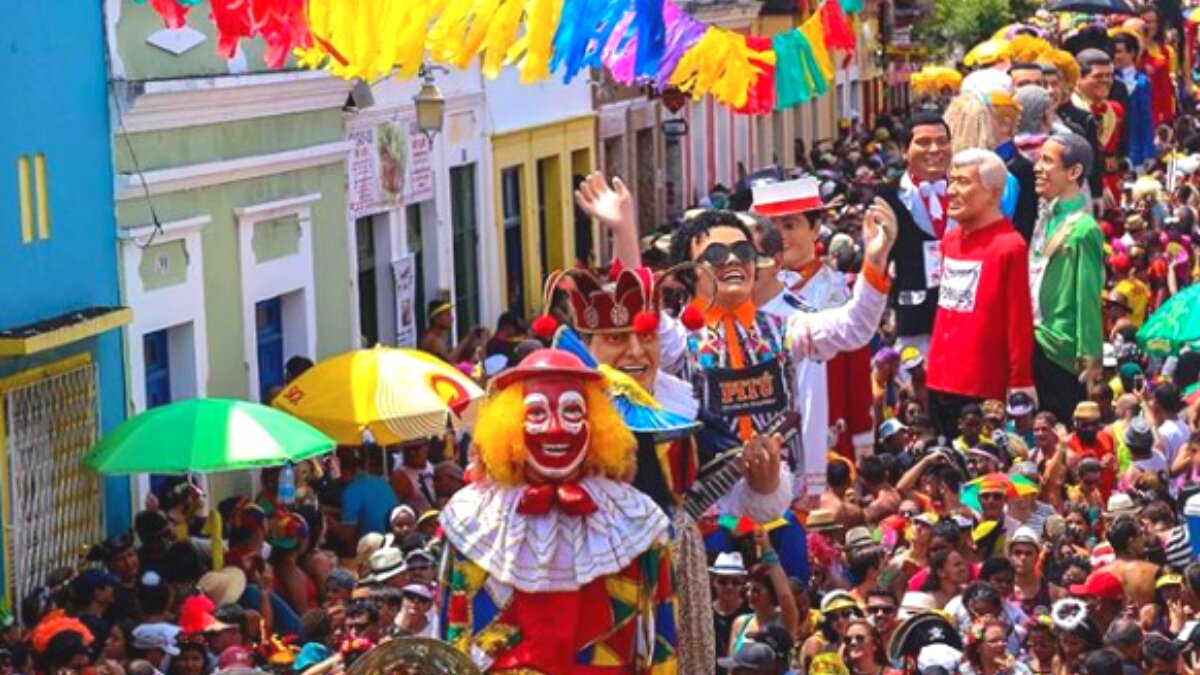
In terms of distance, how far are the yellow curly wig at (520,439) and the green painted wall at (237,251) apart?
8.17 meters

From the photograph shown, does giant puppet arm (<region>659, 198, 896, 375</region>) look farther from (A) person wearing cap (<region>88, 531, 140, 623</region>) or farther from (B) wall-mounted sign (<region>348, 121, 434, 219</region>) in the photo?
(B) wall-mounted sign (<region>348, 121, 434, 219</region>)

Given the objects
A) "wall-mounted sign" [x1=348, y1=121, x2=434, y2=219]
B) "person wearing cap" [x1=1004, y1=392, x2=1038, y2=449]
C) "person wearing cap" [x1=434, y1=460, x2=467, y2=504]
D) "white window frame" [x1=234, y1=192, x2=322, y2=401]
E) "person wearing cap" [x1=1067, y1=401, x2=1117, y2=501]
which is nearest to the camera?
"person wearing cap" [x1=1004, y1=392, x2=1038, y2=449]

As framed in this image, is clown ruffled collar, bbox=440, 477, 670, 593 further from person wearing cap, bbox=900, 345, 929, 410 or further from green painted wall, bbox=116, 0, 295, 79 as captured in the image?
green painted wall, bbox=116, 0, 295, 79

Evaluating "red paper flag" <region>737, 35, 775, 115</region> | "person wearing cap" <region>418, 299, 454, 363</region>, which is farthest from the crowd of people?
"person wearing cap" <region>418, 299, 454, 363</region>

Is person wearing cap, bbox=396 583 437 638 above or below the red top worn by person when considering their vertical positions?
below

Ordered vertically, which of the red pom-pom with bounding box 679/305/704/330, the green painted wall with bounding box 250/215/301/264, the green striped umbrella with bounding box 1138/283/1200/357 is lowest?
the green striped umbrella with bounding box 1138/283/1200/357

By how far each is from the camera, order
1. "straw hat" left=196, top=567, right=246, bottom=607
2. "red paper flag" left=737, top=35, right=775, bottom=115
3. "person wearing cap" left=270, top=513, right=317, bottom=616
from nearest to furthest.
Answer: "straw hat" left=196, top=567, right=246, bottom=607 < "person wearing cap" left=270, top=513, right=317, bottom=616 < "red paper flag" left=737, top=35, right=775, bottom=115

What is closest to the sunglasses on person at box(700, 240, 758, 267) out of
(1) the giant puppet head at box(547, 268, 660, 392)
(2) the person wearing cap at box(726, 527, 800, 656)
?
(2) the person wearing cap at box(726, 527, 800, 656)

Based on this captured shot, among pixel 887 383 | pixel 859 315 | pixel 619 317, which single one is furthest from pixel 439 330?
pixel 619 317

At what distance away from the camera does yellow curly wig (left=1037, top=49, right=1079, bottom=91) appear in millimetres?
26688

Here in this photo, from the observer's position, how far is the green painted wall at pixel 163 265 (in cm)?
1975

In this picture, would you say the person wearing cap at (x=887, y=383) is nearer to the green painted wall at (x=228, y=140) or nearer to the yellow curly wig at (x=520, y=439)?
the green painted wall at (x=228, y=140)

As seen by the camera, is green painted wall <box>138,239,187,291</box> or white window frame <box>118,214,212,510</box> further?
green painted wall <box>138,239,187,291</box>

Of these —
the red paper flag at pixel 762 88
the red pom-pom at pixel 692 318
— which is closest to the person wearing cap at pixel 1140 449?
the red paper flag at pixel 762 88
